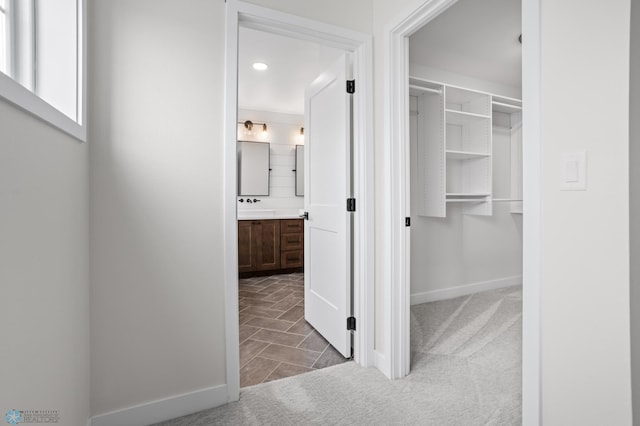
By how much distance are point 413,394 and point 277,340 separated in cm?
115

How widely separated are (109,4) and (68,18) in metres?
0.28

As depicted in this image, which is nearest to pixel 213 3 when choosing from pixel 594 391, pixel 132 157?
pixel 132 157

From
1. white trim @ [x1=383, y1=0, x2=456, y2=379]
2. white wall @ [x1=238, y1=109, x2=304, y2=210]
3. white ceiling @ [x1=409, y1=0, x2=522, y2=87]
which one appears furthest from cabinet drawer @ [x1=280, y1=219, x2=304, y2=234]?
white trim @ [x1=383, y1=0, x2=456, y2=379]

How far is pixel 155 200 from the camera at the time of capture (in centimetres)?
160

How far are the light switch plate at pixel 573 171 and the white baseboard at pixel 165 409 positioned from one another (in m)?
1.81

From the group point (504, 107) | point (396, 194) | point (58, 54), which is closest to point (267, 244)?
point (396, 194)

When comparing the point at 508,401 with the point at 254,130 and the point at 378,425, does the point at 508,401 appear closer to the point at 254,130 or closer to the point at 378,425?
the point at 378,425

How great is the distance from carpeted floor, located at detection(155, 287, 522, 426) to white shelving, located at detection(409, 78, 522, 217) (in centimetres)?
133

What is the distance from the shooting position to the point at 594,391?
0.98m

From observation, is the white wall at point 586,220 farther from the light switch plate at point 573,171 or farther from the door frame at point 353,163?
the door frame at point 353,163

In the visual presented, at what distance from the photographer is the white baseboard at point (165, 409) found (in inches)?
60.1

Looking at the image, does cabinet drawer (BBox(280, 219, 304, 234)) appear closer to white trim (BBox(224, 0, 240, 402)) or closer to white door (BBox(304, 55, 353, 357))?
white door (BBox(304, 55, 353, 357))

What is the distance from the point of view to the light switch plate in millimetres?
989

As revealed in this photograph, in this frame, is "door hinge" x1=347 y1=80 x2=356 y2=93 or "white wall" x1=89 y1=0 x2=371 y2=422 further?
"door hinge" x1=347 y1=80 x2=356 y2=93
